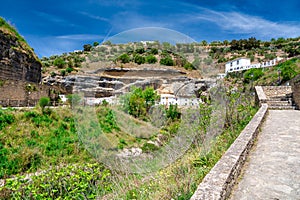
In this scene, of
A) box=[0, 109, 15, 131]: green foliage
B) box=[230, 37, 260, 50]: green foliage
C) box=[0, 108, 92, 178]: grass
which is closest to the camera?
box=[0, 108, 92, 178]: grass

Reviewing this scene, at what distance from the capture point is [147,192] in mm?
3232

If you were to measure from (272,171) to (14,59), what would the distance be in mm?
17138

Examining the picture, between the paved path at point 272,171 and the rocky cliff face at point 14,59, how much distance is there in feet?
48.3

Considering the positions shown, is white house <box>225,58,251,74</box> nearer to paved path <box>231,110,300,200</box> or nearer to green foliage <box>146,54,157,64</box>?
paved path <box>231,110,300,200</box>

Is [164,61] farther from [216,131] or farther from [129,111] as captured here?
[129,111]

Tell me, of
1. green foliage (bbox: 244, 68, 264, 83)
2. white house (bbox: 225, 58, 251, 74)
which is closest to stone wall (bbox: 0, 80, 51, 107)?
green foliage (bbox: 244, 68, 264, 83)

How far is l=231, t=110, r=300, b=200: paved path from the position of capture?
2.10m

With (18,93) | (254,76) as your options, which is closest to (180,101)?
(18,93)

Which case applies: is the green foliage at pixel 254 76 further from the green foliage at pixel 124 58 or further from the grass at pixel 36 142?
the green foliage at pixel 124 58

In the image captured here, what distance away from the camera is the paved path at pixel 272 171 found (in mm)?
2102

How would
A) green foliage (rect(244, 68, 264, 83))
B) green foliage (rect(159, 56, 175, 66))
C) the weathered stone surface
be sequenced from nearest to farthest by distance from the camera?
green foliage (rect(159, 56, 175, 66))
the weathered stone surface
green foliage (rect(244, 68, 264, 83))

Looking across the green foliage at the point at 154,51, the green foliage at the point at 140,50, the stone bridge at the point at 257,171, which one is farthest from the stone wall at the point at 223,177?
the green foliage at the point at 140,50

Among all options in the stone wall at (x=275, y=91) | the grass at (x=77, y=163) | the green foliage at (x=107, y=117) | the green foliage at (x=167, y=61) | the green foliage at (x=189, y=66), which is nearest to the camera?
the grass at (x=77, y=163)

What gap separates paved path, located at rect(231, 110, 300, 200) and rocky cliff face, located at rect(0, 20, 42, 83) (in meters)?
14.7
